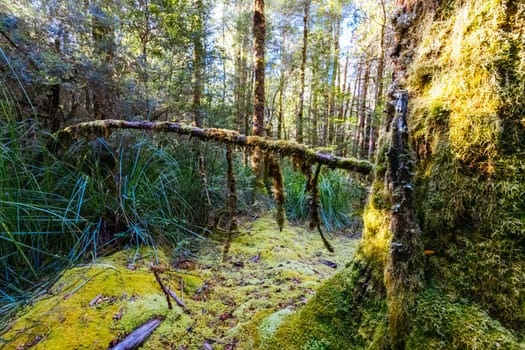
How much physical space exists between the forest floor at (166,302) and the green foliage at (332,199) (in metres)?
2.13

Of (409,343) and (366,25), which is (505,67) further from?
(366,25)

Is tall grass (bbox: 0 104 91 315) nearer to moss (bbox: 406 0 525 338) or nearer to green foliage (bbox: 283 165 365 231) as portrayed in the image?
moss (bbox: 406 0 525 338)

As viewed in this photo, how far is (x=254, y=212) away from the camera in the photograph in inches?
178

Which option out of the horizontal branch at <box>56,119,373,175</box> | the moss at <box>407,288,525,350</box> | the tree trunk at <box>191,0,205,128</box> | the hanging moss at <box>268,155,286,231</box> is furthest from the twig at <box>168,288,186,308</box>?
the tree trunk at <box>191,0,205,128</box>

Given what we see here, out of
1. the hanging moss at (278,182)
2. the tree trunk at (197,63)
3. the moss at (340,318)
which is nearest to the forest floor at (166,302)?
the moss at (340,318)

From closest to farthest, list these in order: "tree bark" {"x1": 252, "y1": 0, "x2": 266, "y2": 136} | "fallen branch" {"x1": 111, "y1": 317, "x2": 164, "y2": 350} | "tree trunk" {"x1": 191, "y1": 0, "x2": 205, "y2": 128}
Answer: "fallen branch" {"x1": 111, "y1": 317, "x2": 164, "y2": 350} → "tree bark" {"x1": 252, "y1": 0, "x2": 266, "y2": 136} → "tree trunk" {"x1": 191, "y1": 0, "x2": 205, "y2": 128}

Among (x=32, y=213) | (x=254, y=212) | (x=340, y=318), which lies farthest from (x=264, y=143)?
(x=254, y=212)

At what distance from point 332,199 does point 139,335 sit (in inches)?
165

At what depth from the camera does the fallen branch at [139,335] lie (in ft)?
4.38

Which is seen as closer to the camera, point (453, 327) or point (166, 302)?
point (453, 327)

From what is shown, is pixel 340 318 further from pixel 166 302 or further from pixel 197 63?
pixel 197 63

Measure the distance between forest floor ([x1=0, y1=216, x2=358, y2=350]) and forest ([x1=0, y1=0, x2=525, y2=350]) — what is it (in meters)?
0.01

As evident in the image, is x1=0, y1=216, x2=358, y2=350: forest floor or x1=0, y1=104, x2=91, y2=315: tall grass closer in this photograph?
x1=0, y1=216, x2=358, y2=350: forest floor

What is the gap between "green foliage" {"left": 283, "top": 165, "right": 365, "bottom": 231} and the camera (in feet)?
16.0
